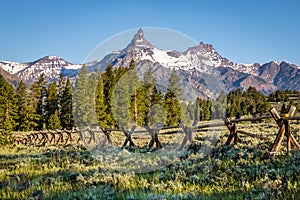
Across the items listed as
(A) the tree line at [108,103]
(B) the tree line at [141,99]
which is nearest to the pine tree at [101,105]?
(A) the tree line at [108,103]

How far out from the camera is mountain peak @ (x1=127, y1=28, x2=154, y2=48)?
1578 cm

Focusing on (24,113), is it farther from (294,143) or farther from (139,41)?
(294,143)

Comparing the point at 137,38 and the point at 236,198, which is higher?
the point at 137,38

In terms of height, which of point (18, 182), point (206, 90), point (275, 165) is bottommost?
point (18, 182)

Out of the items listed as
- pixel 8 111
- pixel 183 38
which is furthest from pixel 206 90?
pixel 8 111

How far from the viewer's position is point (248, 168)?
29.3ft

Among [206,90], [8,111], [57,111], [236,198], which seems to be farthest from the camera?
[57,111]

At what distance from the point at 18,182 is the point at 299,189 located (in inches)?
321

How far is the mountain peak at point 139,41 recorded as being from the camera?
15.8 meters

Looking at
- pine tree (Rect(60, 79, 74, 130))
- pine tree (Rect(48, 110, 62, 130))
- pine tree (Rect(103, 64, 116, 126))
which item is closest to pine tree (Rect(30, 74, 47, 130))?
pine tree (Rect(60, 79, 74, 130))

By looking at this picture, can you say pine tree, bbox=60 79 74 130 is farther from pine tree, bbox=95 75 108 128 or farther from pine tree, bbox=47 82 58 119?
pine tree, bbox=95 75 108 128

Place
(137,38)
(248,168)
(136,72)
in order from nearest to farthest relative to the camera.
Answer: (248,168), (137,38), (136,72)

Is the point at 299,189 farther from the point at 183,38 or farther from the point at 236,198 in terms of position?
the point at 183,38

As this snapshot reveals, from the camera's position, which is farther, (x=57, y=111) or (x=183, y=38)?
(x=57, y=111)
